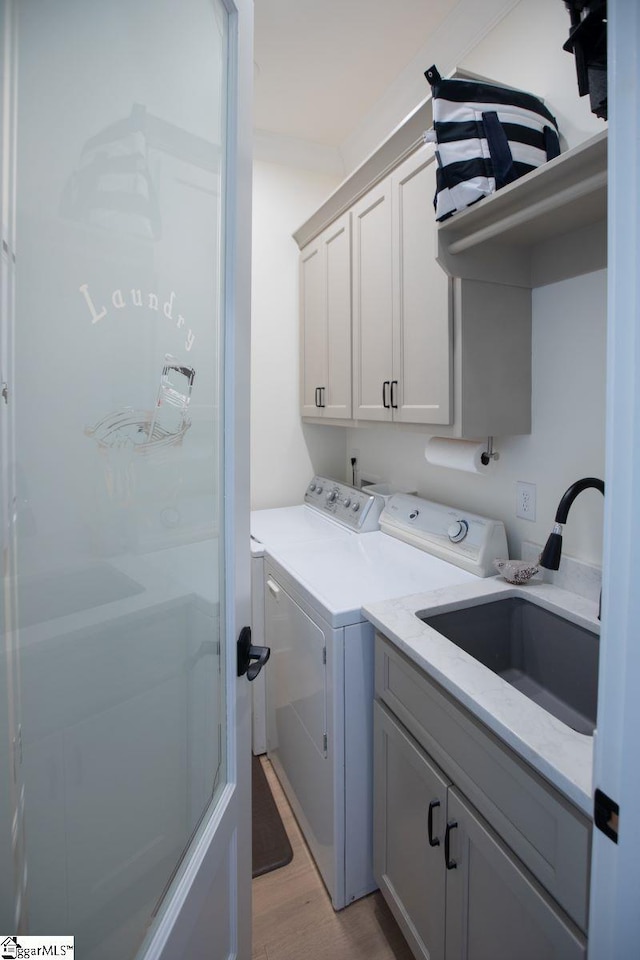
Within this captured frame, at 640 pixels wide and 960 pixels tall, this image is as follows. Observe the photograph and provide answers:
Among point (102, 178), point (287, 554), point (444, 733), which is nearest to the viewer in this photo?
point (102, 178)

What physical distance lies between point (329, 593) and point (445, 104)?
1467 millimetres

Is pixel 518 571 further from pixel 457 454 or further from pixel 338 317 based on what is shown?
pixel 338 317

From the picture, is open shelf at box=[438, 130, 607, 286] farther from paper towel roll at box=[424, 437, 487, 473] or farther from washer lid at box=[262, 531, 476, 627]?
washer lid at box=[262, 531, 476, 627]

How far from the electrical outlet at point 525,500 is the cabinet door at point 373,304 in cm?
56

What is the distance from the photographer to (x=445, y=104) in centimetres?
130

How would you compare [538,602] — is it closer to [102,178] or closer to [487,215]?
[487,215]

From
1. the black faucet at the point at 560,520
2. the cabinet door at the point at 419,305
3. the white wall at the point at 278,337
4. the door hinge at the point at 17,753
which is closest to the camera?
the door hinge at the point at 17,753

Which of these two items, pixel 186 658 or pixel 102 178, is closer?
pixel 102 178

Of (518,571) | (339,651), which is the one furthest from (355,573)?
(518,571)

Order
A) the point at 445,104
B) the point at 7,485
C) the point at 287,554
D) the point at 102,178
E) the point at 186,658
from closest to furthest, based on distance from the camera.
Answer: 1. the point at 7,485
2. the point at 102,178
3. the point at 186,658
4. the point at 445,104
5. the point at 287,554

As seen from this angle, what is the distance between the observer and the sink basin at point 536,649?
126 cm

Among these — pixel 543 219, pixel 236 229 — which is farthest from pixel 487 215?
pixel 236 229

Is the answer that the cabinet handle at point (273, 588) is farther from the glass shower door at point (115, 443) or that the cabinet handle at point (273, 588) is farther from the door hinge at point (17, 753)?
the door hinge at point (17, 753)

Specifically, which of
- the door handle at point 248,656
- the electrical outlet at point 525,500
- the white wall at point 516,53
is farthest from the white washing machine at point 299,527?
the white wall at point 516,53
